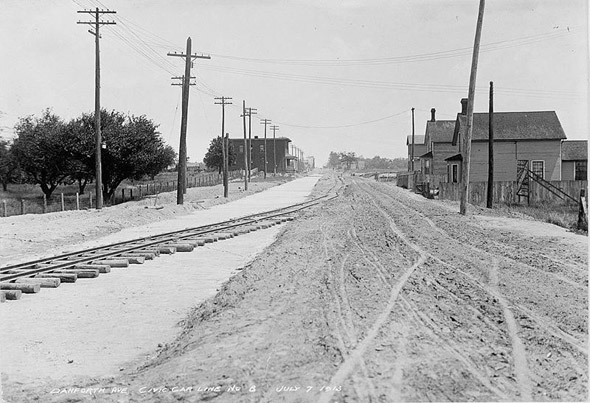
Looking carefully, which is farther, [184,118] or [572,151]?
[572,151]

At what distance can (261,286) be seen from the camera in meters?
10.3

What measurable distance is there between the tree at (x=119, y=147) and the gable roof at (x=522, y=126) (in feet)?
Answer: 81.9

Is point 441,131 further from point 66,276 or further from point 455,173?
point 66,276

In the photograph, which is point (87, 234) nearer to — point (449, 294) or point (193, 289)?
point (193, 289)

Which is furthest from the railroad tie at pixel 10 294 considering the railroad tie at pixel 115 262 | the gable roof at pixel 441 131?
the gable roof at pixel 441 131

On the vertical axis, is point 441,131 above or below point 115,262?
above

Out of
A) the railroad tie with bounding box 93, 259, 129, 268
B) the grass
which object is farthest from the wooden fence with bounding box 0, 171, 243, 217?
the grass

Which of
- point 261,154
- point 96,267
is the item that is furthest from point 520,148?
point 261,154

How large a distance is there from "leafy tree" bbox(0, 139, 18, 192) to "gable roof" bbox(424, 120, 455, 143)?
1538 inches

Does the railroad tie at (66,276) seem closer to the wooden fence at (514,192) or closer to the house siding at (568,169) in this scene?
the wooden fence at (514,192)

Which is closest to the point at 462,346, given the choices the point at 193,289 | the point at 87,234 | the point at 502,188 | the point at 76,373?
the point at 76,373

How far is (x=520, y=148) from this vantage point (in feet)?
146

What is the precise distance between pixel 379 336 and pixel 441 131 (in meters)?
56.6

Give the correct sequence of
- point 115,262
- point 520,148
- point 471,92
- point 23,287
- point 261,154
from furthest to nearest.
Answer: point 261,154, point 520,148, point 471,92, point 115,262, point 23,287
